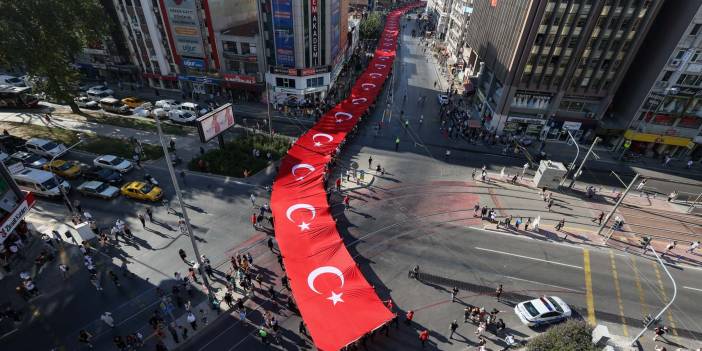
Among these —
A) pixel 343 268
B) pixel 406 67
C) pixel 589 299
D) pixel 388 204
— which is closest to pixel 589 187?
pixel 589 299

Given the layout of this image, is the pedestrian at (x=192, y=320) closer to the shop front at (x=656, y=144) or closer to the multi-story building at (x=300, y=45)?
the multi-story building at (x=300, y=45)

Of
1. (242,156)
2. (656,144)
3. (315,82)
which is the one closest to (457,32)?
(315,82)

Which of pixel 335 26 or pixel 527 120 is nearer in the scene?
pixel 527 120

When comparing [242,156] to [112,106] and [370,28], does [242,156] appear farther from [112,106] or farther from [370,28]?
[370,28]

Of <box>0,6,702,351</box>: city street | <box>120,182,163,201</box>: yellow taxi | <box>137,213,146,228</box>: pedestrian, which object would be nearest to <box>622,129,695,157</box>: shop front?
<box>0,6,702,351</box>: city street

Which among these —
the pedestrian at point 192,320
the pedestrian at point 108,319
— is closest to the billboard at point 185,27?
the pedestrian at point 108,319

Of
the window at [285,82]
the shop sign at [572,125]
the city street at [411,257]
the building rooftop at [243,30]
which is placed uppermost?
the building rooftop at [243,30]
